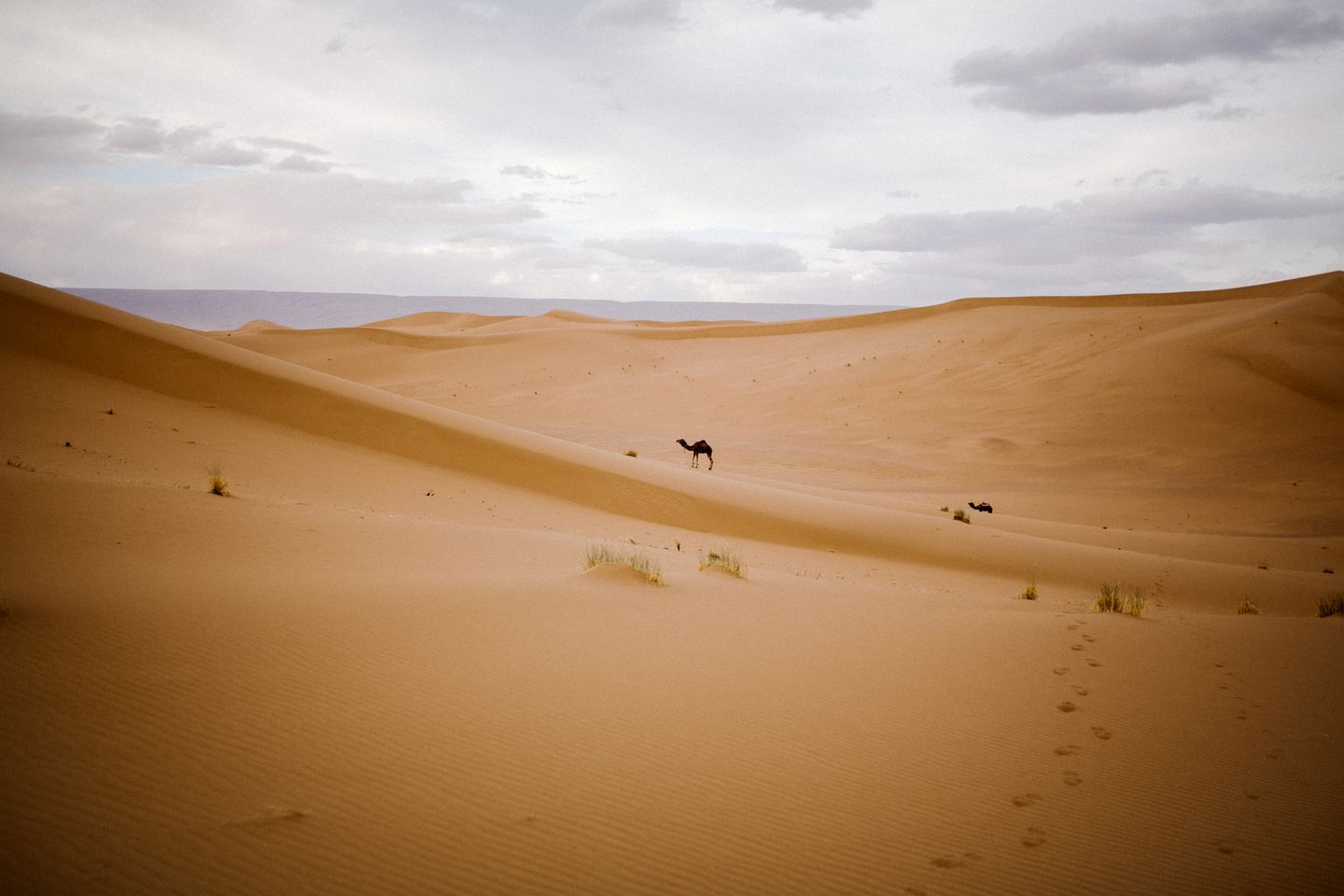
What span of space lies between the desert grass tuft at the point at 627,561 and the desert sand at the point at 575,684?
0.45 ft

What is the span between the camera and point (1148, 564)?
41.3ft

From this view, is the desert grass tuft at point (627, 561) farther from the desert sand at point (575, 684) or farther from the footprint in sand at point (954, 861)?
the footprint in sand at point (954, 861)

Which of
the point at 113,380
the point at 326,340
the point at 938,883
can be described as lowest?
the point at 938,883

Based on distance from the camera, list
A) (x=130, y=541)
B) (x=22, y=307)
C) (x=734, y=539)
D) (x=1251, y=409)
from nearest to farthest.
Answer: (x=130, y=541) < (x=734, y=539) < (x=22, y=307) < (x=1251, y=409)

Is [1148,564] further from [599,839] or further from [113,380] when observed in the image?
[113,380]

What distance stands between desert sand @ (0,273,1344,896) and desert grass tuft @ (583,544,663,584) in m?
0.14

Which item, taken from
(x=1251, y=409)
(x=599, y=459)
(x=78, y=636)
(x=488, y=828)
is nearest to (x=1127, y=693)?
(x=488, y=828)

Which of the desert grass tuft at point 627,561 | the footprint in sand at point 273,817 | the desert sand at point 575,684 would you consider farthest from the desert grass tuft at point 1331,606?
the footprint in sand at point 273,817

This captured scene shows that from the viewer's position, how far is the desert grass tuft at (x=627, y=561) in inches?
289

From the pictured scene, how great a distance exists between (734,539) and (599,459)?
13.5 feet

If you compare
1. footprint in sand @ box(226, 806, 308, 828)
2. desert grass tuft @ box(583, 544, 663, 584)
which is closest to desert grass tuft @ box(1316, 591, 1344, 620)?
desert grass tuft @ box(583, 544, 663, 584)

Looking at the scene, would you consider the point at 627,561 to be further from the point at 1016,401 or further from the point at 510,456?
the point at 1016,401

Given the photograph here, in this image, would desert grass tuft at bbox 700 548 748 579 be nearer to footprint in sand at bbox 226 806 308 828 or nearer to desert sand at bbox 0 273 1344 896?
desert sand at bbox 0 273 1344 896

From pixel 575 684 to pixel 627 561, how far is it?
3.08 meters
